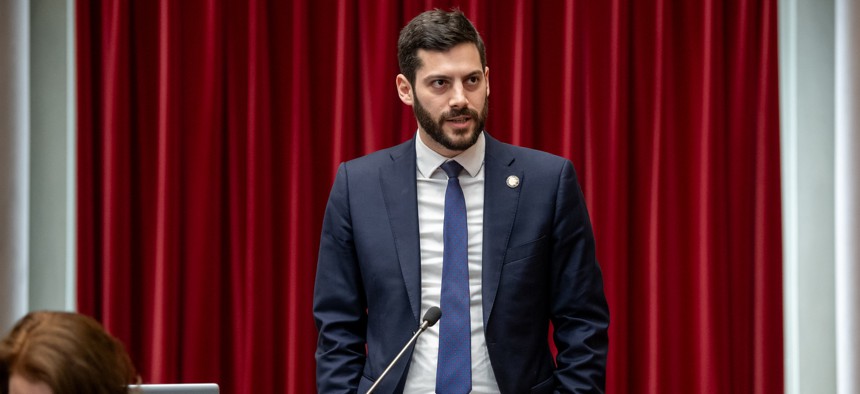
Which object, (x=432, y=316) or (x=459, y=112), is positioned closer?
(x=432, y=316)

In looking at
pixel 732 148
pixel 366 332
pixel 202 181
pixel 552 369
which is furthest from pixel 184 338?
pixel 732 148

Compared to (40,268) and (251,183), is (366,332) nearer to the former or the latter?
(251,183)

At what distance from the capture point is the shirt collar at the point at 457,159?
2236 mm

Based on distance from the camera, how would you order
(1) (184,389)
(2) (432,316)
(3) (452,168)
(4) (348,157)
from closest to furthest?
(1) (184,389) → (2) (432,316) → (3) (452,168) → (4) (348,157)

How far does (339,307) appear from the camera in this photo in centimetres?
223

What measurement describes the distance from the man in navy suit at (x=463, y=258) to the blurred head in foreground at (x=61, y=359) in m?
0.96

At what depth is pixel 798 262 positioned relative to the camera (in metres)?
3.40

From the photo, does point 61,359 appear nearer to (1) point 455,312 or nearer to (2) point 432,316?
(2) point 432,316

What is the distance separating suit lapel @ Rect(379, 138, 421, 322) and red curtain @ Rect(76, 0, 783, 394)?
107 cm

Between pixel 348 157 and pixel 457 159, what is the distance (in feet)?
3.83

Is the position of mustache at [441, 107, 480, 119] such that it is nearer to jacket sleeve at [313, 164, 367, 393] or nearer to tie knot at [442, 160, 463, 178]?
tie knot at [442, 160, 463, 178]

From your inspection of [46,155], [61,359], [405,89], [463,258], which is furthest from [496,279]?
[46,155]

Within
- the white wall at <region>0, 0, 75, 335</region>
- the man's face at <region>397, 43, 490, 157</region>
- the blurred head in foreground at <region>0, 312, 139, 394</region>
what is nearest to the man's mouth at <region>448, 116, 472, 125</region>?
the man's face at <region>397, 43, 490, 157</region>

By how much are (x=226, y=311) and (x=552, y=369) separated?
151 cm
